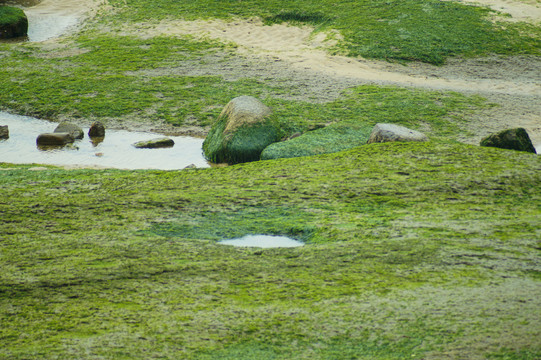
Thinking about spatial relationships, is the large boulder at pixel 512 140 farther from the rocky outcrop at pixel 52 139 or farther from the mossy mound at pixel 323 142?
the rocky outcrop at pixel 52 139

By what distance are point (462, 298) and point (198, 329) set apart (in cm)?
206

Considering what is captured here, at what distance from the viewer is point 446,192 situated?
7191 mm

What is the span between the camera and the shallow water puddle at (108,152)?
35.4 ft

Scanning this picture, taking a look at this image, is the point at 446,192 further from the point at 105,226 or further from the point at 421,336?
the point at 105,226

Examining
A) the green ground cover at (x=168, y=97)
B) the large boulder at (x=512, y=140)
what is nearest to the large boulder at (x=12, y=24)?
the green ground cover at (x=168, y=97)

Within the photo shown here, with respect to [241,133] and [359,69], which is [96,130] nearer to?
[241,133]

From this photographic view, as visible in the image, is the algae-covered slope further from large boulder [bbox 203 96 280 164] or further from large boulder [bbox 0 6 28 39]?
large boulder [bbox 0 6 28 39]

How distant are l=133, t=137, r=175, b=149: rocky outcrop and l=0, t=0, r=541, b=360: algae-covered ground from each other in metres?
1.00

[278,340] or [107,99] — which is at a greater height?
[278,340]

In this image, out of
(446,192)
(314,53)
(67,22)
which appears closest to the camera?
(446,192)

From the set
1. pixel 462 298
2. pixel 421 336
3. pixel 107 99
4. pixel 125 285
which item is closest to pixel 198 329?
pixel 125 285

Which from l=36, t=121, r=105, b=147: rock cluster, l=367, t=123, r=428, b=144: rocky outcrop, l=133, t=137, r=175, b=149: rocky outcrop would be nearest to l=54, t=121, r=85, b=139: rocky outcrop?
l=36, t=121, r=105, b=147: rock cluster

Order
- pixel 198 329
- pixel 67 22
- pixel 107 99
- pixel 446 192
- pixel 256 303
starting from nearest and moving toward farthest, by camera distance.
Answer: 1. pixel 198 329
2. pixel 256 303
3. pixel 446 192
4. pixel 107 99
5. pixel 67 22

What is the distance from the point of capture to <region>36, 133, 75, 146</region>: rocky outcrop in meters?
11.9
